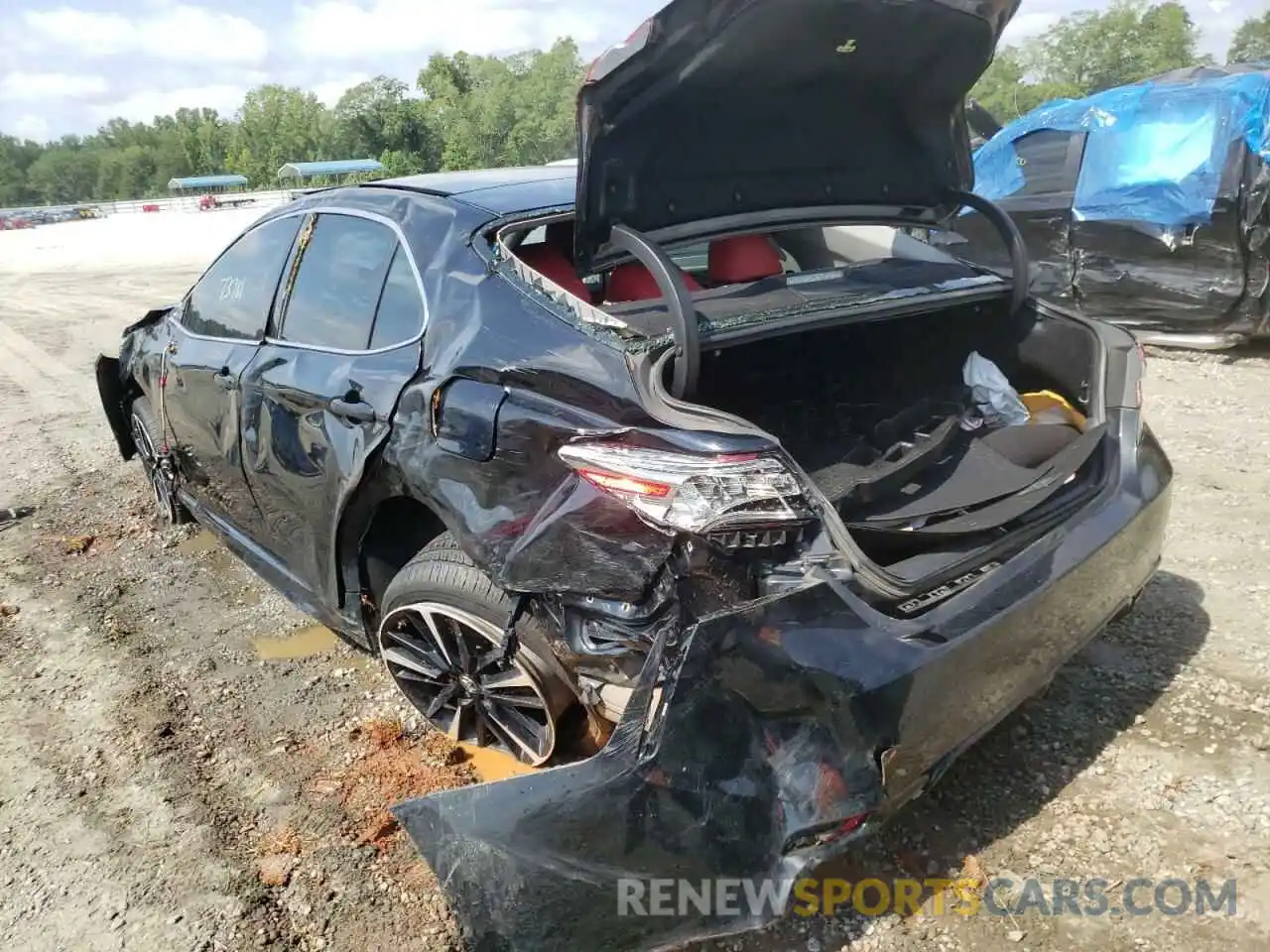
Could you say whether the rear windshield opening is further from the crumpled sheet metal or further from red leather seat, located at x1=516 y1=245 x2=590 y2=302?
the crumpled sheet metal

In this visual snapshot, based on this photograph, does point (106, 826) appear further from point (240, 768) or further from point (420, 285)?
point (420, 285)

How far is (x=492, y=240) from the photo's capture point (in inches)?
104

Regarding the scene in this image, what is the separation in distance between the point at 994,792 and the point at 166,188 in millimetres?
122125

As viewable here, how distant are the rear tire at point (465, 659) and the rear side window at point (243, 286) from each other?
133cm

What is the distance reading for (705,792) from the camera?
5.92 feet

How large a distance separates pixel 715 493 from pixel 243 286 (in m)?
2.59

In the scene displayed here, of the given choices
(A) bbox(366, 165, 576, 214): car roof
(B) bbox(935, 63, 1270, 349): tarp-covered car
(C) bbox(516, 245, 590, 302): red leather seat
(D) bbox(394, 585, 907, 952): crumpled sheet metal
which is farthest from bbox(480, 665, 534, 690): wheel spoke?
(B) bbox(935, 63, 1270, 349): tarp-covered car

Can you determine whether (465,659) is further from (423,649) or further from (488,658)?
(423,649)

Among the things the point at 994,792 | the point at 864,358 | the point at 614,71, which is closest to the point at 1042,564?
the point at 994,792

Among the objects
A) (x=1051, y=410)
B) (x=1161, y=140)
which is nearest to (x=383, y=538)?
Answer: (x=1051, y=410)

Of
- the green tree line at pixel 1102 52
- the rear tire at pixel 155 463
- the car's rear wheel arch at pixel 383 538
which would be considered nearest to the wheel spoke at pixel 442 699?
the car's rear wheel arch at pixel 383 538

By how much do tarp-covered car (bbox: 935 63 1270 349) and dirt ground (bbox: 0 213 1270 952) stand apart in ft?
8.49

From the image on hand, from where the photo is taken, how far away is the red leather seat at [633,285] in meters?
3.01

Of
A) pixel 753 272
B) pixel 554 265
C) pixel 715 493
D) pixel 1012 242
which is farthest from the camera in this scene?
pixel 753 272
